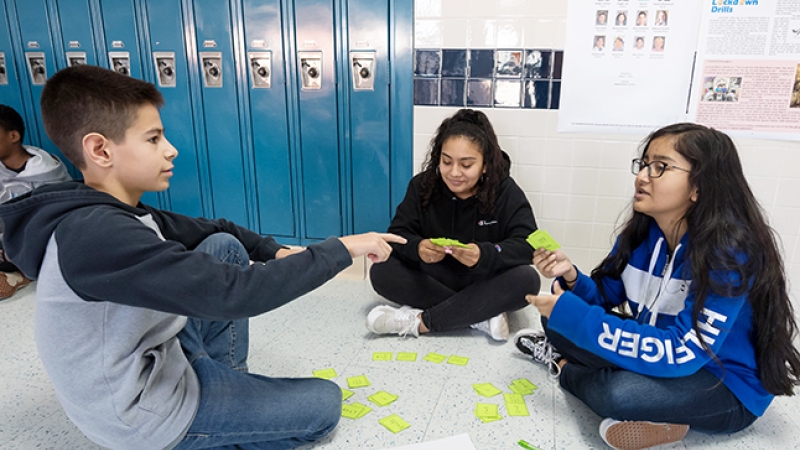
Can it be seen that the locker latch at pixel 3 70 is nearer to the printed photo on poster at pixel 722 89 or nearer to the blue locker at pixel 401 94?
the blue locker at pixel 401 94

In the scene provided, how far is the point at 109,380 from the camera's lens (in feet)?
4.32

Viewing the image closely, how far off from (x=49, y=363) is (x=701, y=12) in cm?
305

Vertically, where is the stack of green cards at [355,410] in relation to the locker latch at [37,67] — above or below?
below

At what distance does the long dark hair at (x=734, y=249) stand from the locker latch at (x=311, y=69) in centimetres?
205

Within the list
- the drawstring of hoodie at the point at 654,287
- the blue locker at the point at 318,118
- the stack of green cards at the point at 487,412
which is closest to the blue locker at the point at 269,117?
the blue locker at the point at 318,118

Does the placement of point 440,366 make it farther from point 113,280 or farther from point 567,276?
point 113,280

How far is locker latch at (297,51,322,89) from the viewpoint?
9.84ft

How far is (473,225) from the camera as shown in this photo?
101 inches

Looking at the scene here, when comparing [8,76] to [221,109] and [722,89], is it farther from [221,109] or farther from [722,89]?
[722,89]

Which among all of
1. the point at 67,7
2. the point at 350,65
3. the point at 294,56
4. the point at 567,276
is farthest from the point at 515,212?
the point at 67,7

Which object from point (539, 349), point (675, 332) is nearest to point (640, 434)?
point (675, 332)

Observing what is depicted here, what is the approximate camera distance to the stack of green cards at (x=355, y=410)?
1837 mm

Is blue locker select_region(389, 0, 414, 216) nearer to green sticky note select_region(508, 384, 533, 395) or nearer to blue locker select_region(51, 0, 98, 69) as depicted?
green sticky note select_region(508, 384, 533, 395)

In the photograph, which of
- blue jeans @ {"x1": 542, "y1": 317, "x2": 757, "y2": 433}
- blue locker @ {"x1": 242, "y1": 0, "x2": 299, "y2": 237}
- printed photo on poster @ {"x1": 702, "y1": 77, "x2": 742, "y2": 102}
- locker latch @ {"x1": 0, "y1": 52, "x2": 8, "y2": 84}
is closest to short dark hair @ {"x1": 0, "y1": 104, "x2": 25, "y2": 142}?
locker latch @ {"x1": 0, "y1": 52, "x2": 8, "y2": 84}
